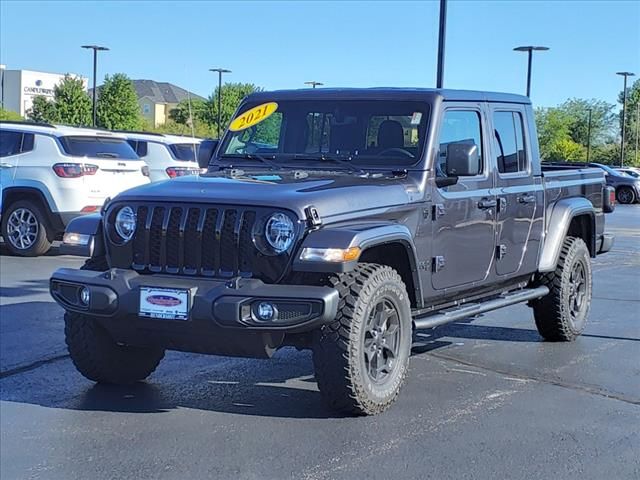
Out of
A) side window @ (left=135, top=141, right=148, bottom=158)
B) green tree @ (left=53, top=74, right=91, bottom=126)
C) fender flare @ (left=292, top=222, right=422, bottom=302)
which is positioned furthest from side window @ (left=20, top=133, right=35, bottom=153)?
green tree @ (left=53, top=74, right=91, bottom=126)

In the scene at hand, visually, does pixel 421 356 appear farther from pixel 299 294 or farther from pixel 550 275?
pixel 299 294

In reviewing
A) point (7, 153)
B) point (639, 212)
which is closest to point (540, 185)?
point (7, 153)

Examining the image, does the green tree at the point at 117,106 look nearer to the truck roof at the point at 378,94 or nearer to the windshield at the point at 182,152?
the windshield at the point at 182,152

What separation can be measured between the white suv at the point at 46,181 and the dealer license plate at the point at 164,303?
7.94m

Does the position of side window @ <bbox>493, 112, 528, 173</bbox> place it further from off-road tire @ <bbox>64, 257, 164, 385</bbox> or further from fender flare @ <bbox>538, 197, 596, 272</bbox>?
off-road tire @ <bbox>64, 257, 164, 385</bbox>

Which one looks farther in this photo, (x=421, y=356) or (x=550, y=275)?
(x=550, y=275)

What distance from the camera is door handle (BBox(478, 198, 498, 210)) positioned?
6598 millimetres

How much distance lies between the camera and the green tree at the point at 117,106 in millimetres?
59906

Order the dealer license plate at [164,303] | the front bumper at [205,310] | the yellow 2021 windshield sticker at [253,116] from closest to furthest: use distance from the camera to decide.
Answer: the front bumper at [205,310]
the dealer license plate at [164,303]
the yellow 2021 windshield sticker at [253,116]

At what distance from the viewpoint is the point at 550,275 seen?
7723mm

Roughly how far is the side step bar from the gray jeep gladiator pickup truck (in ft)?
0.08

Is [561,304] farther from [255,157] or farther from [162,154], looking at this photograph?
[162,154]

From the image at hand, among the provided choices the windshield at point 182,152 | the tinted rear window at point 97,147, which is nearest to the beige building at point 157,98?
the windshield at point 182,152

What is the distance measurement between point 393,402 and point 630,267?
29.5ft
